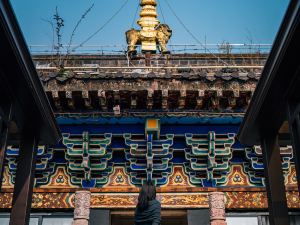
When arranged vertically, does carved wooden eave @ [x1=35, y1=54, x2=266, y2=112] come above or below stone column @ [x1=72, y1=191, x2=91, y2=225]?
above

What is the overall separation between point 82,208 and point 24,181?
363cm

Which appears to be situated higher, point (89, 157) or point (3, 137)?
point (89, 157)

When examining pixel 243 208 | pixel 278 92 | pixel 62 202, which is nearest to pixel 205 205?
pixel 243 208

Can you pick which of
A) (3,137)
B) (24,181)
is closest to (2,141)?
(3,137)

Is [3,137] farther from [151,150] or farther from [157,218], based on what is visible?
[151,150]

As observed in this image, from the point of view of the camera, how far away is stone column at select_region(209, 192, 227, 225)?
842cm

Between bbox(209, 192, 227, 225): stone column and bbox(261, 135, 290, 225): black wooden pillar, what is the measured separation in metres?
3.62

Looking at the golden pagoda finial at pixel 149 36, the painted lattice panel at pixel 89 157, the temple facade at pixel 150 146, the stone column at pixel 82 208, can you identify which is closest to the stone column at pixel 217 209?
the temple facade at pixel 150 146

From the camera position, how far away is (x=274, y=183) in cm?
480

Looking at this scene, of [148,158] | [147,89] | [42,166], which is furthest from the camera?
[42,166]

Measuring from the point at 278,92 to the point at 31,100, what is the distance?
2240 millimetres

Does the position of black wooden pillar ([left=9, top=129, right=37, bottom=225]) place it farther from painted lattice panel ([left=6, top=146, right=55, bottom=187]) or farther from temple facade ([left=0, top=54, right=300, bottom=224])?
painted lattice panel ([left=6, top=146, right=55, bottom=187])

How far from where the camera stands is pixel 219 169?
8.76 meters

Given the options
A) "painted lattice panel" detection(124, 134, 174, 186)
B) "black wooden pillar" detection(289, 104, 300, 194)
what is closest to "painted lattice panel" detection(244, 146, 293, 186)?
"painted lattice panel" detection(124, 134, 174, 186)
